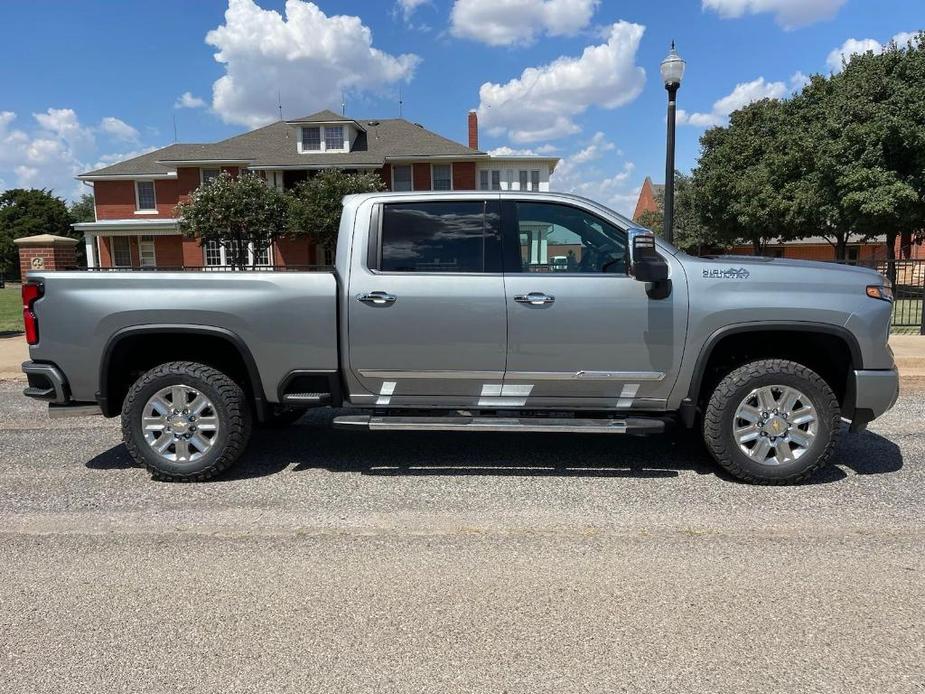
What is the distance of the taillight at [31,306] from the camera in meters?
4.67

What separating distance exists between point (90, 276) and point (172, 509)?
1.76m

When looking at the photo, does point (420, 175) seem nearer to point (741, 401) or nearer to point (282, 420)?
point (282, 420)

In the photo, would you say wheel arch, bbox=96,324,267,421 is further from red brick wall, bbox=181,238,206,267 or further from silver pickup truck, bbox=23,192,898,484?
red brick wall, bbox=181,238,206,267

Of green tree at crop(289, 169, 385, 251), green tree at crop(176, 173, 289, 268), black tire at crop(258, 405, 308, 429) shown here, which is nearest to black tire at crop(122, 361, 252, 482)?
black tire at crop(258, 405, 308, 429)

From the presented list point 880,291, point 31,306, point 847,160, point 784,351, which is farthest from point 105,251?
point 880,291

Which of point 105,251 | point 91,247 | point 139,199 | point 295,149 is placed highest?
point 295,149

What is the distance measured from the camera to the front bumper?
4.51 metres

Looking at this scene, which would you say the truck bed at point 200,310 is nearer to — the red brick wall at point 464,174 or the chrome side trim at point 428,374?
the chrome side trim at point 428,374

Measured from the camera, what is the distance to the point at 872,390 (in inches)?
178

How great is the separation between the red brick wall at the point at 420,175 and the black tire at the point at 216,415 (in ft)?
104

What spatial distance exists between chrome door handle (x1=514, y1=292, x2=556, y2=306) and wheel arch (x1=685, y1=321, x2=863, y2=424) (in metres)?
1.11

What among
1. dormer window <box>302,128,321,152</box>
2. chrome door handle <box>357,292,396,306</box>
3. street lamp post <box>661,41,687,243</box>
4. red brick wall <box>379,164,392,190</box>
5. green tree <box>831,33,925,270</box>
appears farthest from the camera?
dormer window <box>302,128,321,152</box>

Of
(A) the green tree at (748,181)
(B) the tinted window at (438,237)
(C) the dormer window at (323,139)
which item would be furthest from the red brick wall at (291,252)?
(B) the tinted window at (438,237)

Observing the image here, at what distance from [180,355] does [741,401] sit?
162 inches
